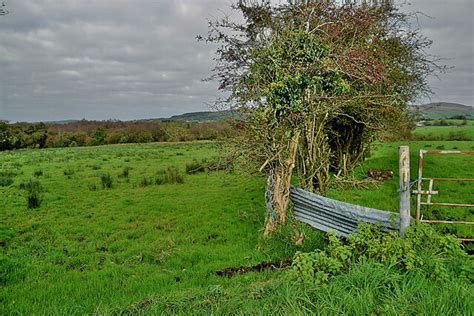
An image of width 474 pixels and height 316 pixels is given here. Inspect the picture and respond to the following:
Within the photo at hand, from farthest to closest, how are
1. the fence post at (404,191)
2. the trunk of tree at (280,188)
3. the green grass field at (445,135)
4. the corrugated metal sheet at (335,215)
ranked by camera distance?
the green grass field at (445,135)
the trunk of tree at (280,188)
the corrugated metal sheet at (335,215)
the fence post at (404,191)

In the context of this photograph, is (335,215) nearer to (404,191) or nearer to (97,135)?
(404,191)

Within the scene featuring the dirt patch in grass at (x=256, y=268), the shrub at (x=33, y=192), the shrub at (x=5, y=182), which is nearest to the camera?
the dirt patch in grass at (x=256, y=268)

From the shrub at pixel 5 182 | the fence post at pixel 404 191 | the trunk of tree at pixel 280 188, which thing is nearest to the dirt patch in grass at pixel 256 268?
the trunk of tree at pixel 280 188

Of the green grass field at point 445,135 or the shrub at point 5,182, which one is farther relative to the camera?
the green grass field at point 445,135

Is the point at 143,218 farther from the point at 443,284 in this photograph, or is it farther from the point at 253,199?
the point at 443,284

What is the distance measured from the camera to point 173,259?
6789 mm

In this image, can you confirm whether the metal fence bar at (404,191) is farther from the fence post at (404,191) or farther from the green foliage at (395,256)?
the green foliage at (395,256)

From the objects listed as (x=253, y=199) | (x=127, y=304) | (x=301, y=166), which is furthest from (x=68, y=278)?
(x=253, y=199)

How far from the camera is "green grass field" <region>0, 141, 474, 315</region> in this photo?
4.13 metres

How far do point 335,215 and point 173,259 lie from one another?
319 centimetres

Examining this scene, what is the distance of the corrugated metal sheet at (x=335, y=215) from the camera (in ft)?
19.6

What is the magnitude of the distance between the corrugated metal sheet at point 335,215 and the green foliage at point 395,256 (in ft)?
1.37

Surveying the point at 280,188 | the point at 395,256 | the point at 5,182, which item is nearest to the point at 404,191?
the point at 395,256

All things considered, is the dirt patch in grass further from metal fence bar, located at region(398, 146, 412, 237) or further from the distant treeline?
the distant treeline
